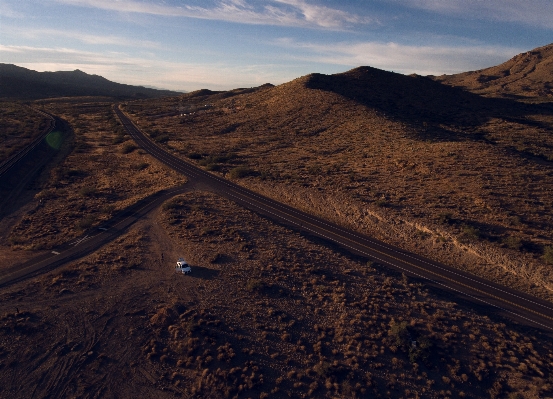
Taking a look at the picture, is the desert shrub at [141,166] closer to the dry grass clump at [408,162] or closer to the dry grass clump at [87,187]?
the dry grass clump at [87,187]

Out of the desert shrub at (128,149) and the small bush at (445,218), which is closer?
the small bush at (445,218)

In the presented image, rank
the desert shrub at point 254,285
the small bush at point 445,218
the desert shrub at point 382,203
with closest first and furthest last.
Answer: the desert shrub at point 254,285 → the small bush at point 445,218 → the desert shrub at point 382,203

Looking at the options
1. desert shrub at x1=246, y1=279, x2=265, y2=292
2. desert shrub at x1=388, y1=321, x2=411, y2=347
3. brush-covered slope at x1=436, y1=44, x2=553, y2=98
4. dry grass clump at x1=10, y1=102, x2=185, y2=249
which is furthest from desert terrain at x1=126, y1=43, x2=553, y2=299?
brush-covered slope at x1=436, y1=44, x2=553, y2=98

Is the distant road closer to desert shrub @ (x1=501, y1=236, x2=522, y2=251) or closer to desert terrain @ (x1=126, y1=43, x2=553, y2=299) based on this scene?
desert terrain @ (x1=126, y1=43, x2=553, y2=299)

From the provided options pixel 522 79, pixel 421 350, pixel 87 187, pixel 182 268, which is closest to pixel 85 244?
pixel 182 268

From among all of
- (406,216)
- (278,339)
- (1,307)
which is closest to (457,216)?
(406,216)

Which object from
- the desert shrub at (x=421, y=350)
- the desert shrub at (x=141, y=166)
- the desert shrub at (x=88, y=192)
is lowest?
the desert shrub at (x=421, y=350)

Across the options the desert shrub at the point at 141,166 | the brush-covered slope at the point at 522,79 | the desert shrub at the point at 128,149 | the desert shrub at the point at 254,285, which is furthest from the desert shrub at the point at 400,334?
the brush-covered slope at the point at 522,79
